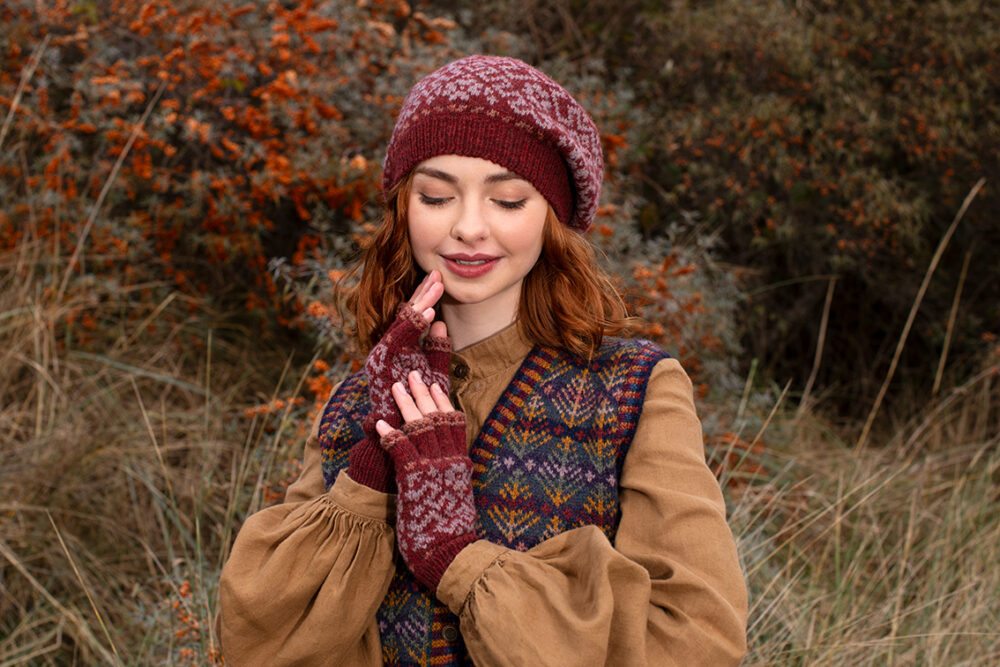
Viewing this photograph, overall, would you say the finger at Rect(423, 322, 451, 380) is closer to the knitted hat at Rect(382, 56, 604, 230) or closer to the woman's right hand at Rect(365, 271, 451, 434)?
the woman's right hand at Rect(365, 271, 451, 434)

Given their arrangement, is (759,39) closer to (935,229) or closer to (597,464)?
(935,229)

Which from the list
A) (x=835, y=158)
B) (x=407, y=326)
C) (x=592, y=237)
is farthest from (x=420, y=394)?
(x=835, y=158)

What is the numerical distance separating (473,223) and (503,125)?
0.19 metres

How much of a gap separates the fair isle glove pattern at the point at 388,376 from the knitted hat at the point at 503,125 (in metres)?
0.32

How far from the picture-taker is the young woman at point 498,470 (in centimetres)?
148

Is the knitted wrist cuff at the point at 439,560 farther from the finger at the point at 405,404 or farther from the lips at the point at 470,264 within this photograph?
the lips at the point at 470,264

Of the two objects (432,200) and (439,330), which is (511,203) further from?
(439,330)

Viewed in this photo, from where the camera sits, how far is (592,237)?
13.8 ft

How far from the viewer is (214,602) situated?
9.00 feet

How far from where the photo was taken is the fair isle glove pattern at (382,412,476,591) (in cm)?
154

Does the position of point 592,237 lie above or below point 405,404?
below

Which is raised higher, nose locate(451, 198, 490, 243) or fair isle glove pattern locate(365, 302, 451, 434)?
nose locate(451, 198, 490, 243)

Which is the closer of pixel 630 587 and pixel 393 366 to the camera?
pixel 630 587

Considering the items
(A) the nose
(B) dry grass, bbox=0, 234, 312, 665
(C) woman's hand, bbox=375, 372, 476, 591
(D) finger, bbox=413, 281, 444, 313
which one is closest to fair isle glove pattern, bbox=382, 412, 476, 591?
(C) woman's hand, bbox=375, 372, 476, 591
